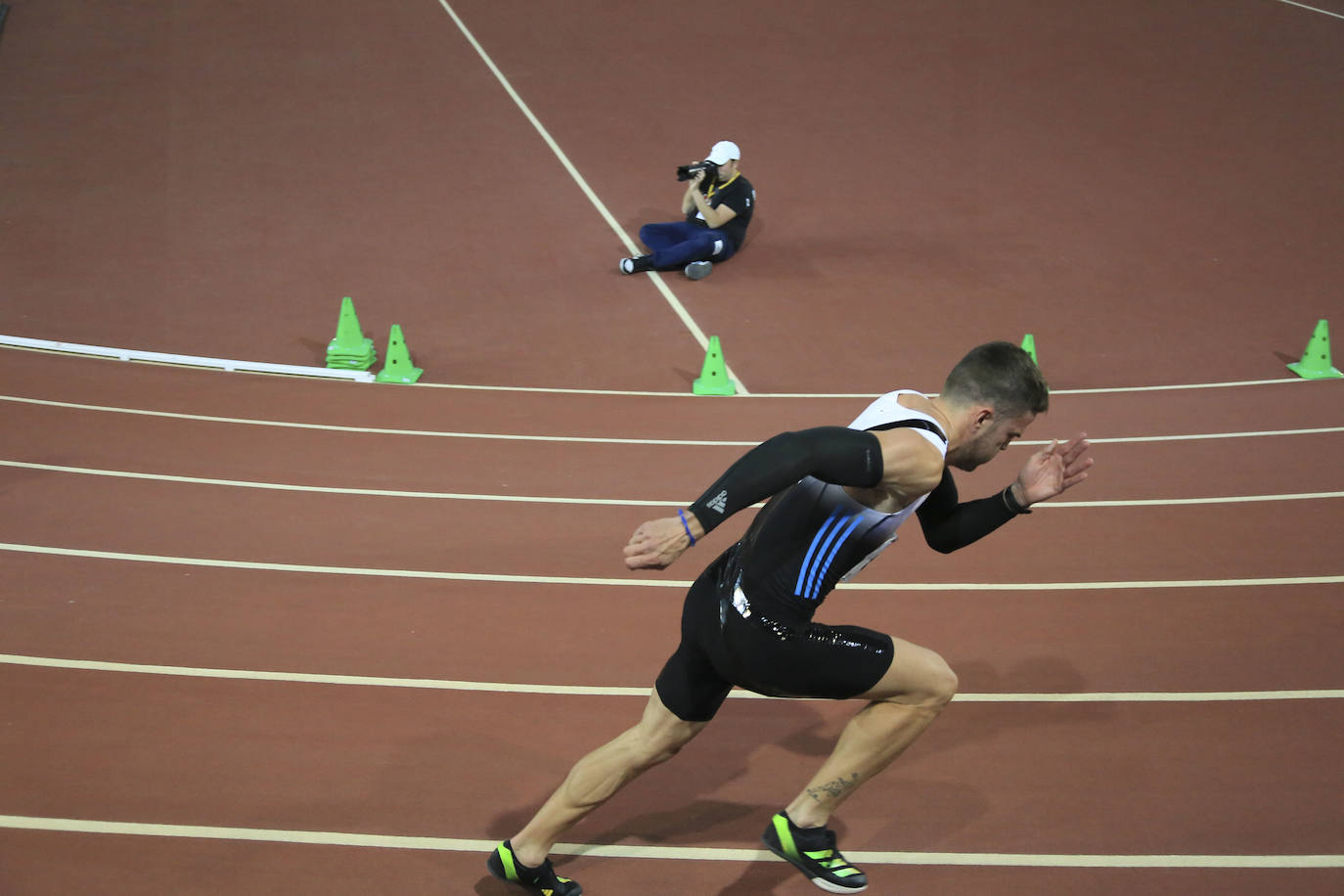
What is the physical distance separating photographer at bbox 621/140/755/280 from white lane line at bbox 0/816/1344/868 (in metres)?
7.30

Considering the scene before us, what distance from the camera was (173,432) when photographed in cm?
748

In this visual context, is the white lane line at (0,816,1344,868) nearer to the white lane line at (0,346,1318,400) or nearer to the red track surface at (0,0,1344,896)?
the red track surface at (0,0,1344,896)

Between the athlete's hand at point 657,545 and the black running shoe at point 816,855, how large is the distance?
1163 mm

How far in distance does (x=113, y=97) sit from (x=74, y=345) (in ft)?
20.3

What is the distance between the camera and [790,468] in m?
2.92

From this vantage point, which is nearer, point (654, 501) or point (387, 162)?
point (654, 501)

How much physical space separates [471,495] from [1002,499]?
3.64 m

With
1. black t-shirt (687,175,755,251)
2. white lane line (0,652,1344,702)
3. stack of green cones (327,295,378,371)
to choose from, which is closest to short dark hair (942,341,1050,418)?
white lane line (0,652,1344,702)

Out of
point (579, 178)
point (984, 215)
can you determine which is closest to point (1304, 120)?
point (984, 215)

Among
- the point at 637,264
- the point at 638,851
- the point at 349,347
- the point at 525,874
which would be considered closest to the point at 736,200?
the point at 637,264

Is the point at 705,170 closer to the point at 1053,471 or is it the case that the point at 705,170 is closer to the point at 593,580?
the point at 593,580

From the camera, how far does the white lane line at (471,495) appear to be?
659cm

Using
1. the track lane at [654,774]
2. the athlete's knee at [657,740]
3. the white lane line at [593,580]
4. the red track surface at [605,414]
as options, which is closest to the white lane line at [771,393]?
the red track surface at [605,414]

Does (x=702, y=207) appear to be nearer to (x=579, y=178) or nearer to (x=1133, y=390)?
(x=579, y=178)
